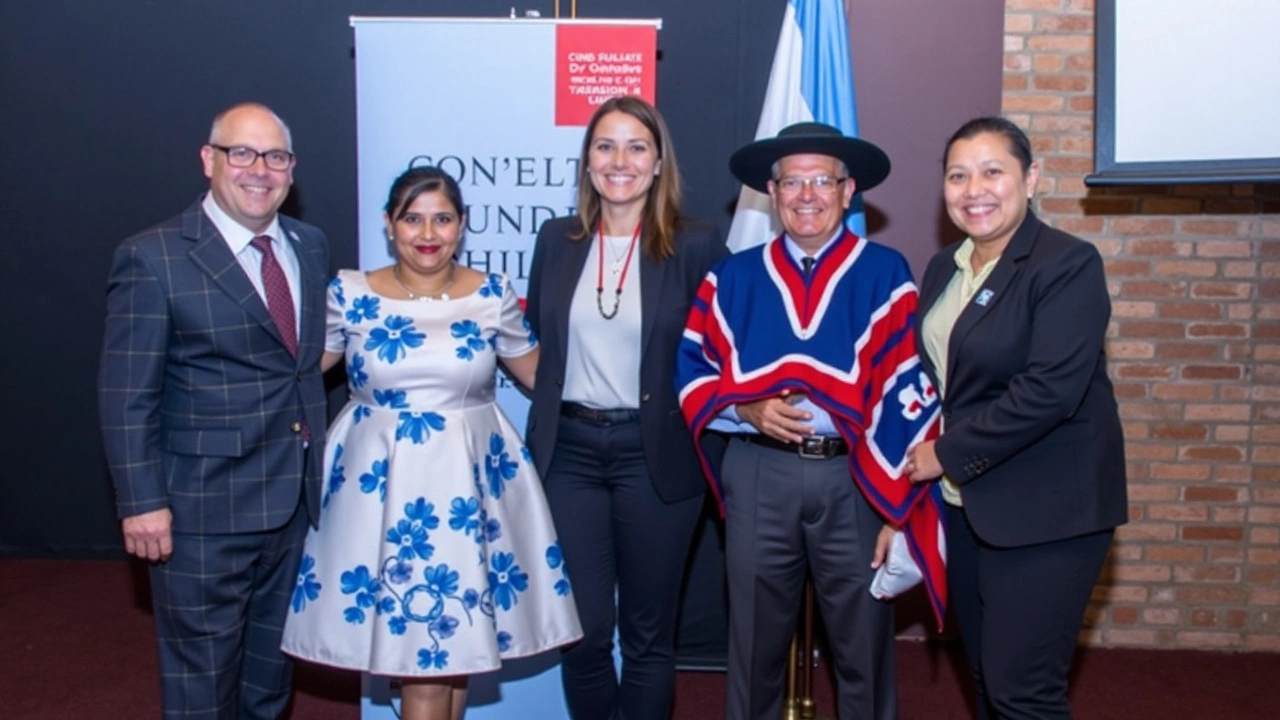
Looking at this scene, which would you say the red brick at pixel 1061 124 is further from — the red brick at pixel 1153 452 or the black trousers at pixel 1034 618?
the black trousers at pixel 1034 618

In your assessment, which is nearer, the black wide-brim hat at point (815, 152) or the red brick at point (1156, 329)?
the black wide-brim hat at point (815, 152)

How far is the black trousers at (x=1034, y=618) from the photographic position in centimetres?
230

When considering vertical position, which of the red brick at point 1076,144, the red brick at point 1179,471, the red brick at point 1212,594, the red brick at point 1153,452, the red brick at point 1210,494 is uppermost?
the red brick at point 1076,144

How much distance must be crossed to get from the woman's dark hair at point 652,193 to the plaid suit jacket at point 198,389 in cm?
79

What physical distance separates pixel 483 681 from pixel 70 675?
1.43 metres

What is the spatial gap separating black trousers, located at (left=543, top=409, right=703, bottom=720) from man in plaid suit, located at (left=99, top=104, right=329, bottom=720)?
0.64 m

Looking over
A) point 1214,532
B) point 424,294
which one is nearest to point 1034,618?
point 424,294

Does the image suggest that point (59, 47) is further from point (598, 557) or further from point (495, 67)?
point (598, 557)

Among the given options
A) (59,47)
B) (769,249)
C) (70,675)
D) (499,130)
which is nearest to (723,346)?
(769,249)

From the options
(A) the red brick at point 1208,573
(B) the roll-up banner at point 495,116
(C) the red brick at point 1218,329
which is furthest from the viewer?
(A) the red brick at point 1208,573

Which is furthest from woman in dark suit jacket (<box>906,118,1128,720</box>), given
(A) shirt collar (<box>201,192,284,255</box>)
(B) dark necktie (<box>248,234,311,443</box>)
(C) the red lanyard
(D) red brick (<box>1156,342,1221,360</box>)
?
(D) red brick (<box>1156,342,1221,360</box>)

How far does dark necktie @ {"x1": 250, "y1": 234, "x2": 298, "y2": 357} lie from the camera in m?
2.55

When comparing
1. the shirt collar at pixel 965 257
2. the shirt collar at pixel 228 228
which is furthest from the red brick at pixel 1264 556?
the shirt collar at pixel 228 228

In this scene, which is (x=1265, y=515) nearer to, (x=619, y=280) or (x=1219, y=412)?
(x=1219, y=412)
